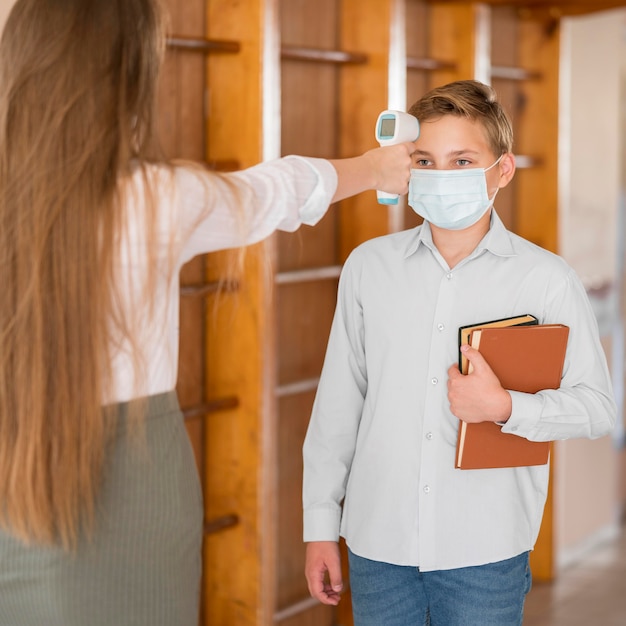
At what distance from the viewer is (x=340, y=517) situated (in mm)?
1981

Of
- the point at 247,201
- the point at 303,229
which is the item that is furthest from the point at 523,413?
the point at 303,229

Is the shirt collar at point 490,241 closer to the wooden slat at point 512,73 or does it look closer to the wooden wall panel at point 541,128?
the wooden slat at point 512,73

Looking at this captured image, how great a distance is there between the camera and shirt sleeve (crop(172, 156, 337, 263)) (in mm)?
1424

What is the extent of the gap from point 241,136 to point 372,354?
146cm

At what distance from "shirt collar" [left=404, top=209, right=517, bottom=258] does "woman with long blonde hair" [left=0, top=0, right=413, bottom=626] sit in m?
0.37

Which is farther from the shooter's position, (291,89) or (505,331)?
(291,89)

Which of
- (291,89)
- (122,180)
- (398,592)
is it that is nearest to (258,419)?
(291,89)

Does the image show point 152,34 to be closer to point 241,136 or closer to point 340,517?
point 340,517

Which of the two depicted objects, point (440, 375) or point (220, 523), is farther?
point (220, 523)

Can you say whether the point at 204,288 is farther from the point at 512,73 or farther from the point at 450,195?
the point at 512,73

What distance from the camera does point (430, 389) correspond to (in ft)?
5.88

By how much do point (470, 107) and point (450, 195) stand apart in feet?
0.52

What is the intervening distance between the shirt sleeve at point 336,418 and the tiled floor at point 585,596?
7.74 feet

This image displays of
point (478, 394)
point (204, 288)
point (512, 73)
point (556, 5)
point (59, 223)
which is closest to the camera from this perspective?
point (59, 223)
